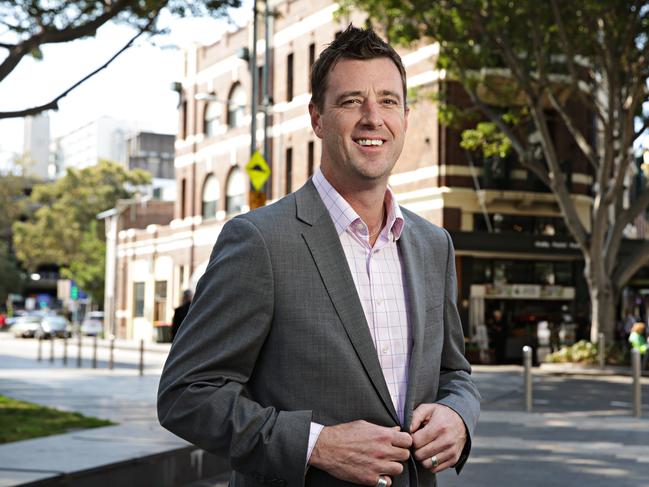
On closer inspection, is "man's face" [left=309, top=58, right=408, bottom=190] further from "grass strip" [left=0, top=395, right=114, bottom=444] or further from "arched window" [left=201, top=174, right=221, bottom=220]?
"arched window" [left=201, top=174, right=221, bottom=220]

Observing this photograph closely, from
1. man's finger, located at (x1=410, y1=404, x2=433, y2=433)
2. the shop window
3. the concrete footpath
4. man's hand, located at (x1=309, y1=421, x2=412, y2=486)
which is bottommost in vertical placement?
the concrete footpath

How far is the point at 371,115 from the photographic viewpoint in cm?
249

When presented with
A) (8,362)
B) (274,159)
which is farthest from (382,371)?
(274,159)

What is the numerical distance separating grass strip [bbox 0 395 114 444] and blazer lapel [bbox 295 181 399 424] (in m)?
8.23

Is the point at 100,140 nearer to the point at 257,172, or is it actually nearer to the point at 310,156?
the point at 310,156

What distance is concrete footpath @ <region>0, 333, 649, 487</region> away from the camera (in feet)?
26.8

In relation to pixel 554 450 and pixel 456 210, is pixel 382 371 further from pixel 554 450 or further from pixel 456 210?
pixel 456 210

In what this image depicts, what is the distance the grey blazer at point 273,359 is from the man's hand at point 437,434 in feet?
0.12

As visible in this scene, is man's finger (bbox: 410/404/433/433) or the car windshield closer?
man's finger (bbox: 410/404/433/433)

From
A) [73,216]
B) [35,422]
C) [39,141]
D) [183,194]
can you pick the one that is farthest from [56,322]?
[39,141]

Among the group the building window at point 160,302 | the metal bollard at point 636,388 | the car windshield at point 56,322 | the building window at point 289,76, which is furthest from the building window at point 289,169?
the metal bollard at point 636,388

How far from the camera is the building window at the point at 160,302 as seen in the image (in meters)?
49.2

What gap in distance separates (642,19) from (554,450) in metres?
14.9

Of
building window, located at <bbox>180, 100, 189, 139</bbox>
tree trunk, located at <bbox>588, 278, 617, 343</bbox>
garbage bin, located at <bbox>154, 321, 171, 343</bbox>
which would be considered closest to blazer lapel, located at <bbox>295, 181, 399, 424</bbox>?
tree trunk, located at <bbox>588, 278, 617, 343</bbox>
